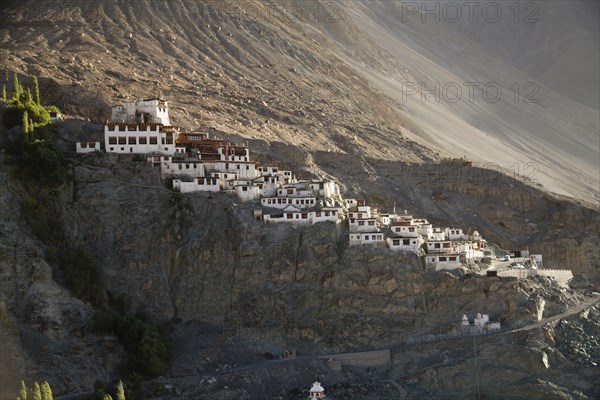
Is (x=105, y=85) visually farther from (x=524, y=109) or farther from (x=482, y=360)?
(x=524, y=109)

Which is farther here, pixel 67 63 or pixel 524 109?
pixel 524 109

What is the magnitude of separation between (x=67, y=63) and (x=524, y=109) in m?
77.7

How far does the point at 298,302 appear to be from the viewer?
78.8 metres

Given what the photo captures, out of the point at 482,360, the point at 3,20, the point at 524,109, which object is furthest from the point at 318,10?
the point at 482,360

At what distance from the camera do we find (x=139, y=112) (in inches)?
3460

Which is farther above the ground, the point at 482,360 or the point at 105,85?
the point at 105,85

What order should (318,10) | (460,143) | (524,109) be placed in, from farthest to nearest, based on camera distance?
(524,109) → (318,10) → (460,143)

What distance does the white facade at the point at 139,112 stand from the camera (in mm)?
87562

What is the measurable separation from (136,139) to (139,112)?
15.7 ft

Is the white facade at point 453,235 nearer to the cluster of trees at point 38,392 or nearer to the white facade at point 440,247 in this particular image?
the white facade at point 440,247

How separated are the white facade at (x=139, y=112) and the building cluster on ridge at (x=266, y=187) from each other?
1.17 feet

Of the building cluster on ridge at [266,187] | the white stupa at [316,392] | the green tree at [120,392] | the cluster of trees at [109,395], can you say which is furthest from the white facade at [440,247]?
the green tree at [120,392]

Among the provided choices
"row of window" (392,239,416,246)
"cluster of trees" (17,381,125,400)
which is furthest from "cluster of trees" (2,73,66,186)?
"row of window" (392,239,416,246)

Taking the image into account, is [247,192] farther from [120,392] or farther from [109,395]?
[120,392]
